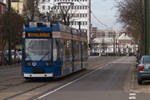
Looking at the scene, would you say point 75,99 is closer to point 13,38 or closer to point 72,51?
point 72,51

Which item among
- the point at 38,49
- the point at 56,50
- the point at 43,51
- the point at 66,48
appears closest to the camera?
the point at 43,51

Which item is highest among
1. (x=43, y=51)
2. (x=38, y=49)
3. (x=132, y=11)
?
(x=132, y=11)

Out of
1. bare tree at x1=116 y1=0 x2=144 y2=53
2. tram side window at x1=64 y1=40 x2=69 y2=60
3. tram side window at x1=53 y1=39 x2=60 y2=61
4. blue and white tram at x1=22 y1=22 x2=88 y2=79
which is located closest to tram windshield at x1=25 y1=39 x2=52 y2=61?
blue and white tram at x1=22 y1=22 x2=88 y2=79

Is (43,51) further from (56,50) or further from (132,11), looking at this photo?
(132,11)

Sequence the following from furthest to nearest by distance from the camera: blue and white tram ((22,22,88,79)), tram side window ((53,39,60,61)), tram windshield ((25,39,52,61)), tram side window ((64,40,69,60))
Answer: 1. tram side window ((64,40,69,60))
2. tram side window ((53,39,60,61))
3. tram windshield ((25,39,52,61))
4. blue and white tram ((22,22,88,79))

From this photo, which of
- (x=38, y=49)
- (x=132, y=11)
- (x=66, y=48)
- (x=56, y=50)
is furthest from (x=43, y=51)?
(x=132, y=11)

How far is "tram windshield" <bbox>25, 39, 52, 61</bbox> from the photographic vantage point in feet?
85.6

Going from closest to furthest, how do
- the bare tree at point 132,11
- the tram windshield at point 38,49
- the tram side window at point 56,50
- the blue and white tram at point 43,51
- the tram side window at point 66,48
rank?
the blue and white tram at point 43,51 → the tram windshield at point 38,49 → the tram side window at point 56,50 → the tram side window at point 66,48 → the bare tree at point 132,11

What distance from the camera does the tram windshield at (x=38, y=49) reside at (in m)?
26.1

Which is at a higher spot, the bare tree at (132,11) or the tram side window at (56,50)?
the bare tree at (132,11)

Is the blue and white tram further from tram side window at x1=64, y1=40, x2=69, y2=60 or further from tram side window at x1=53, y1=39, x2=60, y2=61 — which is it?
tram side window at x1=64, y1=40, x2=69, y2=60

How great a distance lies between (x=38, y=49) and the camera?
1032 inches

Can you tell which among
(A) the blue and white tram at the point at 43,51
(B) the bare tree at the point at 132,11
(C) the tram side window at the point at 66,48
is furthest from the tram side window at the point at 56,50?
(B) the bare tree at the point at 132,11

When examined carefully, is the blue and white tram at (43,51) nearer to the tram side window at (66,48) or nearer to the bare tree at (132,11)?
the tram side window at (66,48)
